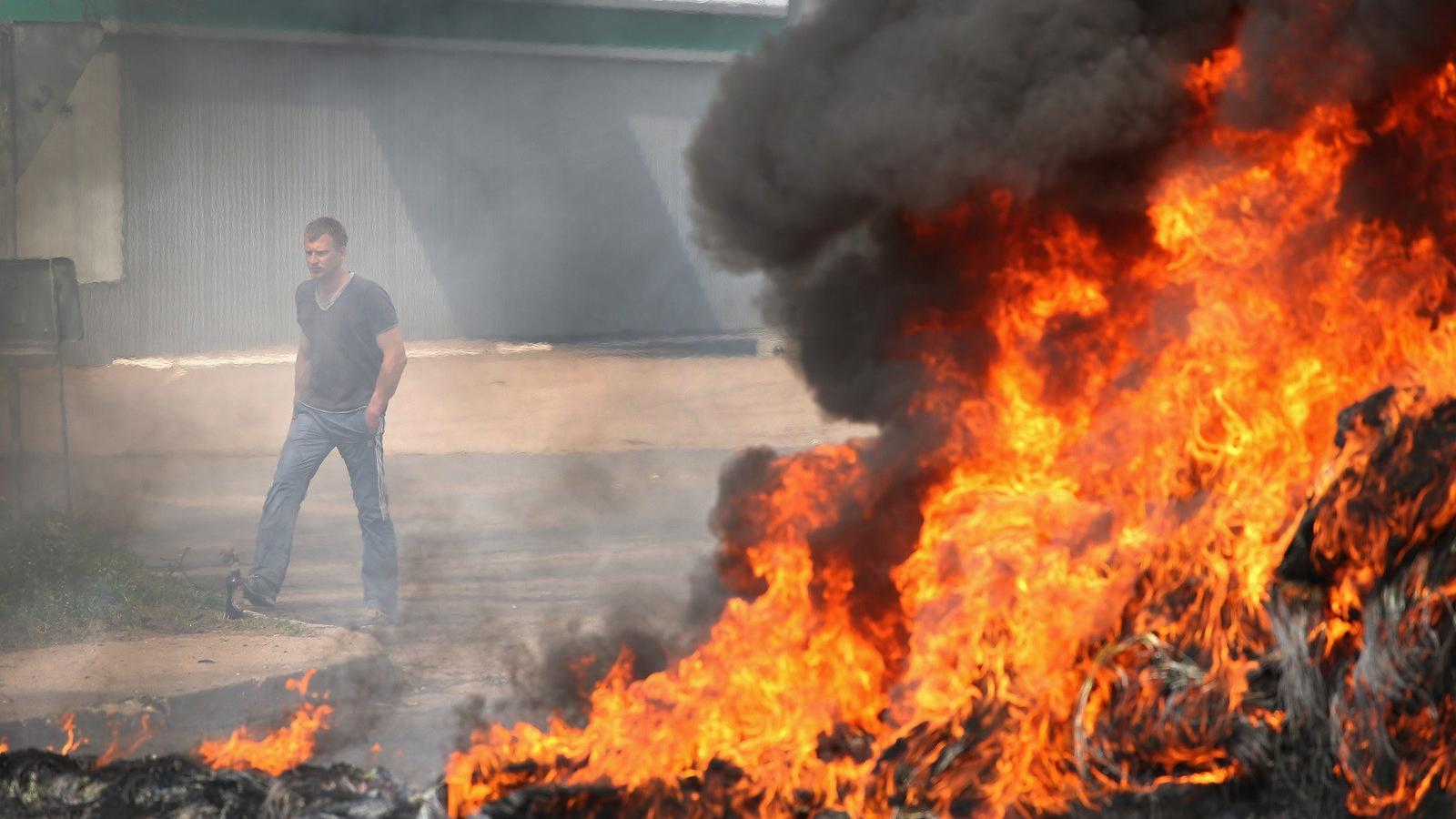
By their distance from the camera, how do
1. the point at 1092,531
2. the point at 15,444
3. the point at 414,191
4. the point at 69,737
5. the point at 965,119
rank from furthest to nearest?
the point at 414,191
the point at 15,444
the point at 69,737
the point at 965,119
the point at 1092,531

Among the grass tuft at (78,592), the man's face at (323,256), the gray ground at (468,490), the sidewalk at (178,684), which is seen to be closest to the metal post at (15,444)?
the gray ground at (468,490)

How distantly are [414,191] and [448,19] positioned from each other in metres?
2.05

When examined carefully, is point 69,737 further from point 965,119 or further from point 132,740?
point 965,119

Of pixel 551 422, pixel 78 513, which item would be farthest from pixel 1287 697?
pixel 551 422

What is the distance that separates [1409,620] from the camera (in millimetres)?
4555

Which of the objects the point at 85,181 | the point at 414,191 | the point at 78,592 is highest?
the point at 78,592

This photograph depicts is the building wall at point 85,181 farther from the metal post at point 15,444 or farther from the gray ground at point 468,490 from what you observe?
the metal post at point 15,444

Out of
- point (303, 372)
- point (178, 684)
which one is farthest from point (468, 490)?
point (178, 684)

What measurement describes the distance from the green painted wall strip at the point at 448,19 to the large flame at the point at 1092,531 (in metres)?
11.8

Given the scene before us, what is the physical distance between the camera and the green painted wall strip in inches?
670

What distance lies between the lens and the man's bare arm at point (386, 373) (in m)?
8.46

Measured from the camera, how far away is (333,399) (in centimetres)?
856

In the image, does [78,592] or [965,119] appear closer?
[965,119]

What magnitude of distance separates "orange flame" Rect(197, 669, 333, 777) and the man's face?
9.63 feet
